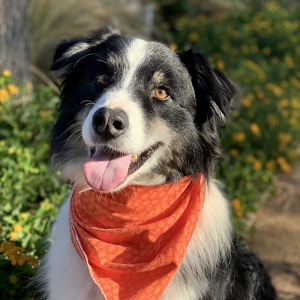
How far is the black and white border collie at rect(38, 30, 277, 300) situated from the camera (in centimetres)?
303

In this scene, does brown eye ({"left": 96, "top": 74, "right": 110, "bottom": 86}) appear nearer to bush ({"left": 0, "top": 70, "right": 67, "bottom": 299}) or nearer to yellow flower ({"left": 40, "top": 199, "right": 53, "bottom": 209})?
bush ({"left": 0, "top": 70, "right": 67, "bottom": 299})

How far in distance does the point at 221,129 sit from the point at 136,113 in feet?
2.66

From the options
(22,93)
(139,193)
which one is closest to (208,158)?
(139,193)

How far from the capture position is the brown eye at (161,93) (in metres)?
3.13

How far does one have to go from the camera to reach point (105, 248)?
314 cm

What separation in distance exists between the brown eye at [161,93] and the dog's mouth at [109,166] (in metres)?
0.28

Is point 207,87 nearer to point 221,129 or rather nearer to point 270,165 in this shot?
point 221,129

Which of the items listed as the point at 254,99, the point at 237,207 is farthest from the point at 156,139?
the point at 254,99

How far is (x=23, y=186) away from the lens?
4.44 meters

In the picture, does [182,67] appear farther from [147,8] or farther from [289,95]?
[147,8]

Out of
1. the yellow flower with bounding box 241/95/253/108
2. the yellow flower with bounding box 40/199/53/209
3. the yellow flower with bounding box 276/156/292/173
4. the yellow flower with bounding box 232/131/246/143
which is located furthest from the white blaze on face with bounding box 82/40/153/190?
the yellow flower with bounding box 276/156/292/173

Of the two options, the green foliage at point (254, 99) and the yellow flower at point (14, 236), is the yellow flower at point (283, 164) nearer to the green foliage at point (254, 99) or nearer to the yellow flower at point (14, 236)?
the green foliage at point (254, 99)

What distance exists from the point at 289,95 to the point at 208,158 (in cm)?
483

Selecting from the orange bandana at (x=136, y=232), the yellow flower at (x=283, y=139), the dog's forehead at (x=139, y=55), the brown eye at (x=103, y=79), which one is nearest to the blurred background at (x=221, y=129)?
the yellow flower at (x=283, y=139)
